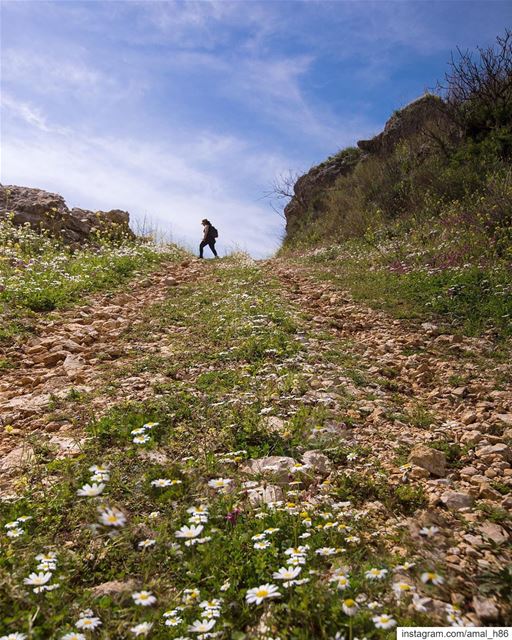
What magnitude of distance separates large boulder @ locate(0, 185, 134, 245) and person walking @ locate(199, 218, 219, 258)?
9.72 ft

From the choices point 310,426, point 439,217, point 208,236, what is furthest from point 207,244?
point 310,426

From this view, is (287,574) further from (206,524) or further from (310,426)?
(310,426)

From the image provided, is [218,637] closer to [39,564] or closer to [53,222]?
[39,564]

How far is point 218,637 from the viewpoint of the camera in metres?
1.99

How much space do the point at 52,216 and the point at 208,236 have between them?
6.03 m

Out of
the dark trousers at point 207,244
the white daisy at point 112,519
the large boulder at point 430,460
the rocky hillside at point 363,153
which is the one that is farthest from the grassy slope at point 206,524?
the rocky hillside at point 363,153

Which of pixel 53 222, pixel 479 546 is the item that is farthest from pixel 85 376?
pixel 53 222

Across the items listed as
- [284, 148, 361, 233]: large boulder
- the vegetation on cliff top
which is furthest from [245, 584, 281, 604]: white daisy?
[284, 148, 361, 233]: large boulder

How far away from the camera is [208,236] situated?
719 inches

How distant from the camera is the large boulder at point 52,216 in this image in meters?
14.1

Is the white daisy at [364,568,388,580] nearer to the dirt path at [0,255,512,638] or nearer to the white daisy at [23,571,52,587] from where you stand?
the dirt path at [0,255,512,638]

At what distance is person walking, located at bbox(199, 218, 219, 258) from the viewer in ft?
59.8

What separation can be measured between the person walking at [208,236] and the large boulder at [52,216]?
9.72 ft

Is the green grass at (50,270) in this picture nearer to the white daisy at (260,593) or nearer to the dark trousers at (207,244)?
the dark trousers at (207,244)
